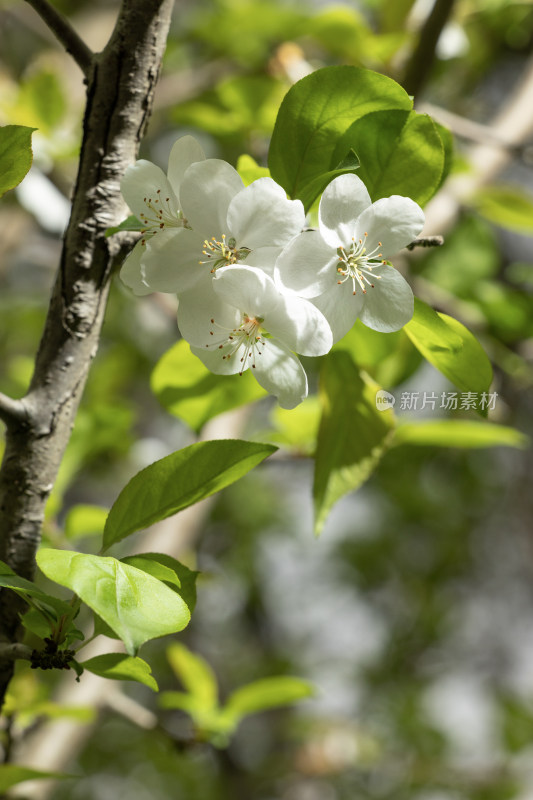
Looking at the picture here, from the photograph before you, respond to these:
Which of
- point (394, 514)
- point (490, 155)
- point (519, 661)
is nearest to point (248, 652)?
point (394, 514)

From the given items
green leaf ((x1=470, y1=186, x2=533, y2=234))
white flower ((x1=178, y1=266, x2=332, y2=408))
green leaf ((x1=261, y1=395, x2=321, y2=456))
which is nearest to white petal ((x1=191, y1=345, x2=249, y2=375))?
white flower ((x1=178, y1=266, x2=332, y2=408))

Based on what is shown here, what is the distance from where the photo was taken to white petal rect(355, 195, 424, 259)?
0.27 m

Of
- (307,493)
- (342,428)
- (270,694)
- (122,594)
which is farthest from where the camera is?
(307,493)

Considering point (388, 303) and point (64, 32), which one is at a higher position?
point (64, 32)

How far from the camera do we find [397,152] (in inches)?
11.1

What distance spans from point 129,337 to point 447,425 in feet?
3.37

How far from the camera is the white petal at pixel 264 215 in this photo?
0.84ft

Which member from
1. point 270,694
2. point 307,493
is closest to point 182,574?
point 270,694

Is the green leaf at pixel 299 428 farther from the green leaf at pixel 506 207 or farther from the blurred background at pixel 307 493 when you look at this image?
the green leaf at pixel 506 207

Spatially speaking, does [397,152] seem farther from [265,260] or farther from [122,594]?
[122,594]

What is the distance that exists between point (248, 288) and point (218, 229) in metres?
0.04

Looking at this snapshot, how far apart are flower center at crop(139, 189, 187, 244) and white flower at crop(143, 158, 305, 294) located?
11 mm

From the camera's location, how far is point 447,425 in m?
0.52

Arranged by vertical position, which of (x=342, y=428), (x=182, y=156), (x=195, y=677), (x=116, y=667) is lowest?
(x=195, y=677)
